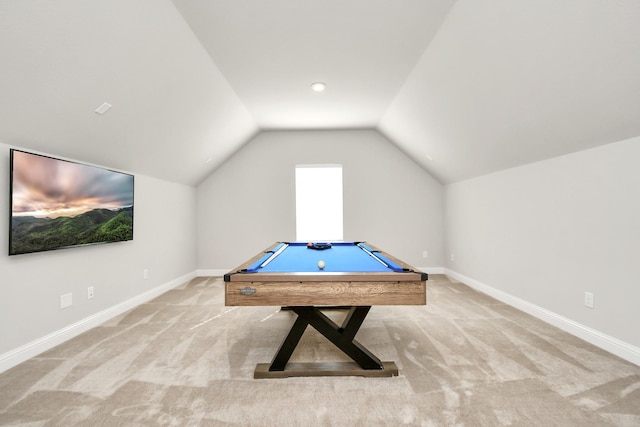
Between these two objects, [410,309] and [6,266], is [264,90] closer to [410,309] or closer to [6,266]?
[6,266]

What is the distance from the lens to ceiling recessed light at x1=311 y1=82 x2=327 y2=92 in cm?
346

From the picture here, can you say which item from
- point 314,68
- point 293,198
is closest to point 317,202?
point 293,198

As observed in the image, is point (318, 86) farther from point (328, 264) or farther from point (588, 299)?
point (588, 299)

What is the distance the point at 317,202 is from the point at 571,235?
3.80 metres

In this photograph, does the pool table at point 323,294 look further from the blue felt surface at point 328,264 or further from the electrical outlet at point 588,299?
the electrical outlet at point 588,299

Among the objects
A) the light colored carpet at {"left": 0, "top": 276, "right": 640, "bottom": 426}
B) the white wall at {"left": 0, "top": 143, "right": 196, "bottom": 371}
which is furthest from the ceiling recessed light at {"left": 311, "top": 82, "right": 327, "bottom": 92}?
the light colored carpet at {"left": 0, "top": 276, "right": 640, "bottom": 426}

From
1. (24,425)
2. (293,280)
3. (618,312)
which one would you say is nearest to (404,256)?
(618,312)

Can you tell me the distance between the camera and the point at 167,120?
125 inches

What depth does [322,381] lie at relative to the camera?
76.3 inches

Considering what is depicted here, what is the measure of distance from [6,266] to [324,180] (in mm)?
4364

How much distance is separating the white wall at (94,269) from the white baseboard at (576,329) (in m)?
4.64

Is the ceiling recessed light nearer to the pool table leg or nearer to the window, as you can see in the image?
the window

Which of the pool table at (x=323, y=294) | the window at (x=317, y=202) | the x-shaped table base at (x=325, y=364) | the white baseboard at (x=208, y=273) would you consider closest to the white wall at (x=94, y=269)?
the white baseboard at (x=208, y=273)

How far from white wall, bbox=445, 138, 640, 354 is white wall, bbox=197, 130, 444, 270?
1300 mm
